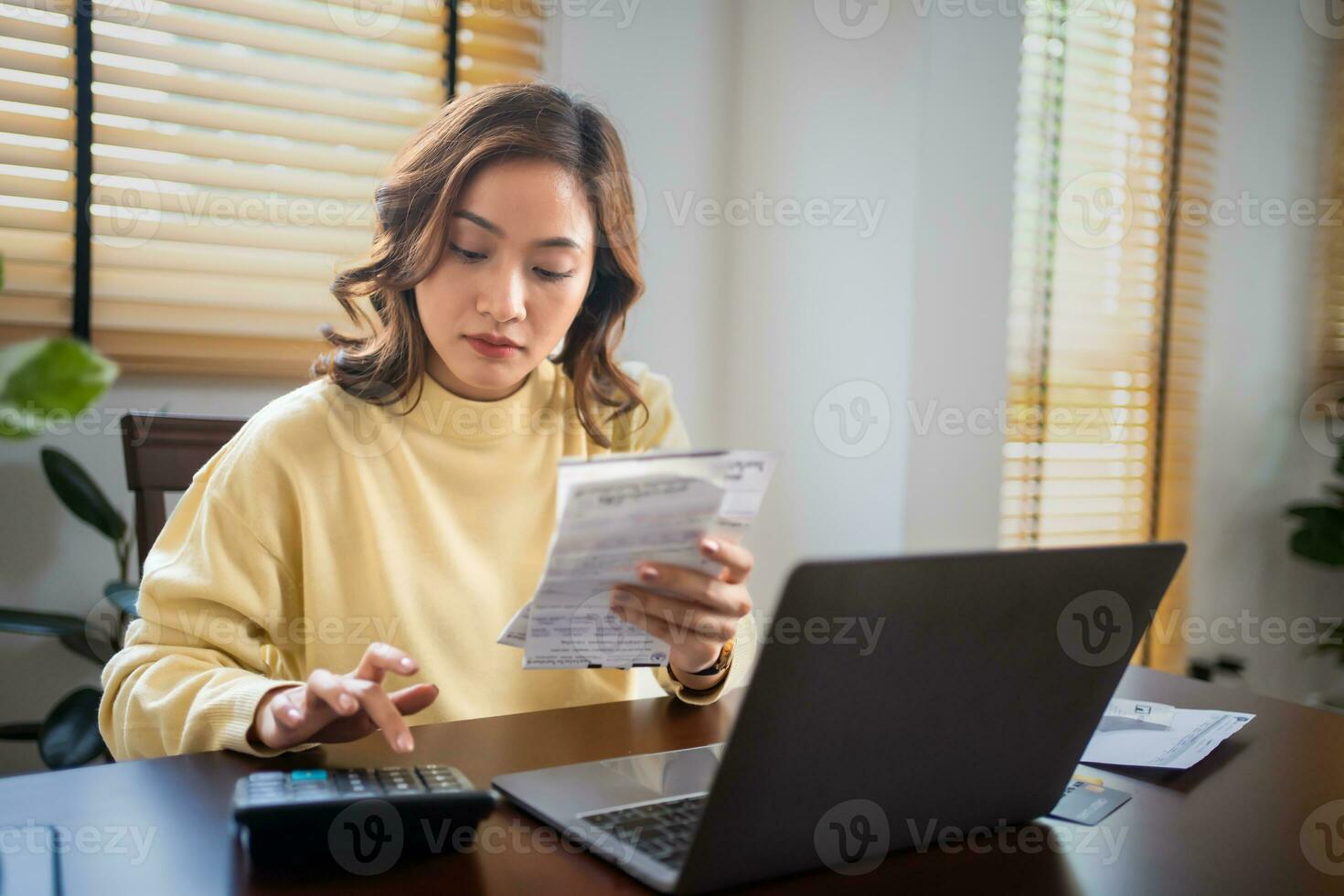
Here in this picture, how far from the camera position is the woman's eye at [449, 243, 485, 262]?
46.4 inches

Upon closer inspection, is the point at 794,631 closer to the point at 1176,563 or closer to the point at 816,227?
the point at 1176,563

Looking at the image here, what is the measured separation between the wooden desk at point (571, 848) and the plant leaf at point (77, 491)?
1005 millimetres

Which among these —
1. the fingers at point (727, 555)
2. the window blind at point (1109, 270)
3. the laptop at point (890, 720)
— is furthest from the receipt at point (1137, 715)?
the window blind at point (1109, 270)

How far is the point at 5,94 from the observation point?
1.71m

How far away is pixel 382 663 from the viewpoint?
74 centimetres

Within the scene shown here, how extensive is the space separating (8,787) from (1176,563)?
2.67 ft

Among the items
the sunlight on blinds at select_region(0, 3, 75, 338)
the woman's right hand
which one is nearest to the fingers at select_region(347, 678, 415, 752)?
the woman's right hand

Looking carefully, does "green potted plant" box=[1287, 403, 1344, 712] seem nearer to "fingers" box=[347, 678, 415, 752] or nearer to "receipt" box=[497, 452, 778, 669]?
"receipt" box=[497, 452, 778, 669]

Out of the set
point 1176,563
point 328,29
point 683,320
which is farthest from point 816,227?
point 1176,563

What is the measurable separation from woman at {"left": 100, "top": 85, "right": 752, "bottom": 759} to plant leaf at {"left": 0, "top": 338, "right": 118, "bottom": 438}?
0.58 meters

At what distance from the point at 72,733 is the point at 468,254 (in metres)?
1.02

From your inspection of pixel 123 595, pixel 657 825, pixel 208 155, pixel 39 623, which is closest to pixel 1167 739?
pixel 657 825

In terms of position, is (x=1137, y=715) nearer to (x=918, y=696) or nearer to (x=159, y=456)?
(x=918, y=696)

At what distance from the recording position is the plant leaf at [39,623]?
158 cm
